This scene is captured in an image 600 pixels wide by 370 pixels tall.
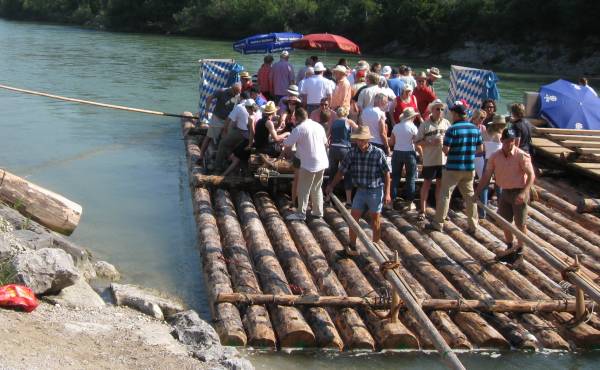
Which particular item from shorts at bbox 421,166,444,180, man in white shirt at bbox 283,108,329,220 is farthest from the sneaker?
shorts at bbox 421,166,444,180

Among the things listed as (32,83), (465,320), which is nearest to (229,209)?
(465,320)

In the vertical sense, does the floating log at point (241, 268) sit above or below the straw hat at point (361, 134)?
below

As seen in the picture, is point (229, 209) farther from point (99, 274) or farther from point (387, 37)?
point (387, 37)

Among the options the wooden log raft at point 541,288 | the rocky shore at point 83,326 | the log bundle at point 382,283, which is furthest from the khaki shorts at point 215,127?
the rocky shore at point 83,326

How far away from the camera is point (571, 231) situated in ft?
39.4

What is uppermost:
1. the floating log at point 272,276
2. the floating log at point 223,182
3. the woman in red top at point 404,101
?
the woman in red top at point 404,101

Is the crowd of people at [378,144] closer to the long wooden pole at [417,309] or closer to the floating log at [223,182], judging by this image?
the floating log at [223,182]

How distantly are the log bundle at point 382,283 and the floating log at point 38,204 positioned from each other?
1737mm

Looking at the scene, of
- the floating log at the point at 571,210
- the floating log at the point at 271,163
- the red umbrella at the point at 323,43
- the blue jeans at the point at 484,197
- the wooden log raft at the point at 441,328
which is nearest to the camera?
the wooden log raft at the point at 441,328

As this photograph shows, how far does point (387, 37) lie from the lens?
5800cm

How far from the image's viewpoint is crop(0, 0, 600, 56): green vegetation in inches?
1943

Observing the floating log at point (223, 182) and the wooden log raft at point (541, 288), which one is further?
the floating log at point (223, 182)

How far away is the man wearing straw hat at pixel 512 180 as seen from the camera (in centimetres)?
989

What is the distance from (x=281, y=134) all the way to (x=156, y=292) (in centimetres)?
438
